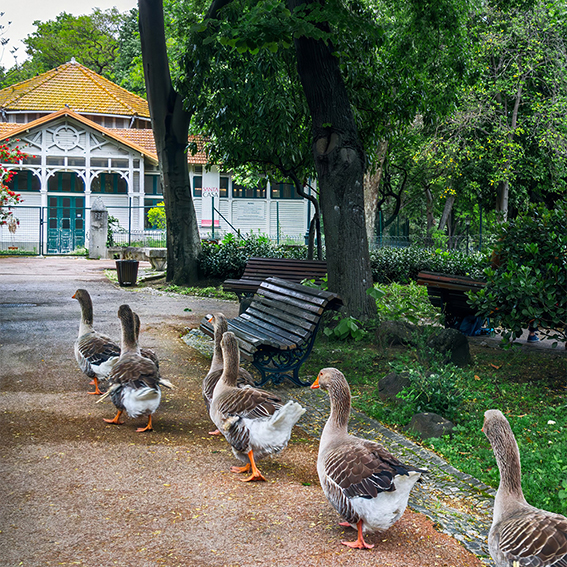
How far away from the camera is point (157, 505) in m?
4.31

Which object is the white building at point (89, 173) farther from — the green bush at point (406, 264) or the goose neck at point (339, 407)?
the goose neck at point (339, 407)

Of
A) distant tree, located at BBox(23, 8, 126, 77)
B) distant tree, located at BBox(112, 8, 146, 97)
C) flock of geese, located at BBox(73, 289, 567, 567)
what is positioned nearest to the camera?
flock of geese, located at BBox(73, 289, 567, 567)

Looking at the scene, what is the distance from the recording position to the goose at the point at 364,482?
3.56m

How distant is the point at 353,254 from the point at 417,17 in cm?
625

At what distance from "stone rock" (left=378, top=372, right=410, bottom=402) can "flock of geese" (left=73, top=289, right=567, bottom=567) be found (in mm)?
1780

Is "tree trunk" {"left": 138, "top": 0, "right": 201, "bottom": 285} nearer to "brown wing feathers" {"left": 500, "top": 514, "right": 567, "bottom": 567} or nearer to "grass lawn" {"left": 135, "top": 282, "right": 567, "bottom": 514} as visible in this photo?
"grass lawn" {"left": 135, "top": 282, "right": 567, "bottom": 514}

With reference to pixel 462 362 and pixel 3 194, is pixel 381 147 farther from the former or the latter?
pixel 462 362

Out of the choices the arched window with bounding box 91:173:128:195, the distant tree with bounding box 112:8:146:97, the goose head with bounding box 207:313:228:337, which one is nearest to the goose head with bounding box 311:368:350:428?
the goose head with bounding box 207:313:228:337

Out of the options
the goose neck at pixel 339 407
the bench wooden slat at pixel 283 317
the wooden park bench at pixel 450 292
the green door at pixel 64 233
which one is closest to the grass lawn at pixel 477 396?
the wooden park bench at pixel 450 292

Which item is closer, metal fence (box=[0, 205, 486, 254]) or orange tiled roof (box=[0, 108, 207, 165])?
metal fence (box=[0, 205, 486, 254])

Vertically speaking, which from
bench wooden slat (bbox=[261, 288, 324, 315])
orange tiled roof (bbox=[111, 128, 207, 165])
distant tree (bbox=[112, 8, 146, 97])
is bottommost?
bench wooden slat (bbox=[261, 288, 324, 315])

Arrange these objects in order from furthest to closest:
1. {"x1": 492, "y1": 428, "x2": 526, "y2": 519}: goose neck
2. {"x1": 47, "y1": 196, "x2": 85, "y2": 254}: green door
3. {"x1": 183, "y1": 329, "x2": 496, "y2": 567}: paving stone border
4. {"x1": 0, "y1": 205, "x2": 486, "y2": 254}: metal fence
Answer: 1. {"x1": 47, "y1": 196, "x2": 85, "y2": 254}: green door
2. {"x1": 0, "y1": 205, "x2": 486, "y2": 254}: metal fence
3. {"x1": 183, "y1": 329, "x2": 496, "y2": 567}: paving stone border
4. {"x1": 492, "y1": 428, "x2": 526, "y2": 519}: goose neck

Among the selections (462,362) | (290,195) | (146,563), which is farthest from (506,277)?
(290,195)

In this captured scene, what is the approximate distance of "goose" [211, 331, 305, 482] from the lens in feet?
14.7
